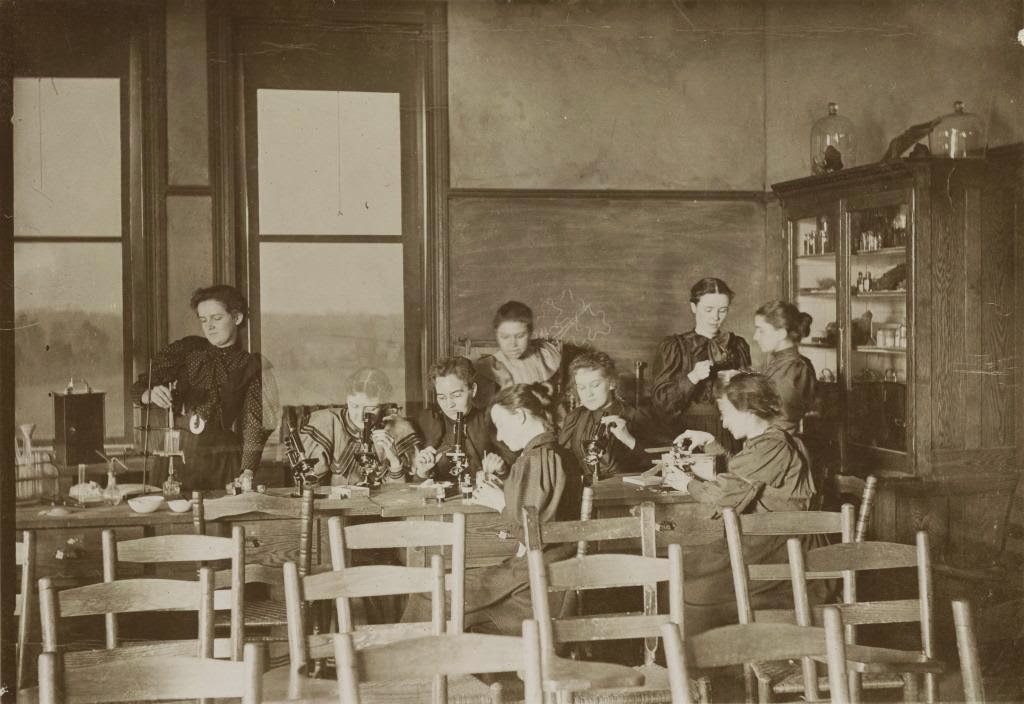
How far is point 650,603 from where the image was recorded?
3.05m

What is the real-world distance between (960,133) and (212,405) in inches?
158

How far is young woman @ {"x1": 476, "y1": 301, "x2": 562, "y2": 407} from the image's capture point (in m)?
5.17

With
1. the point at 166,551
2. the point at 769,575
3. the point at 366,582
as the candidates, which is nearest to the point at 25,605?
the point at 166,551

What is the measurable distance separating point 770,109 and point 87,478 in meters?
4.21

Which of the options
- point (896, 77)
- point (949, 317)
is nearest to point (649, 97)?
point (896, 77)

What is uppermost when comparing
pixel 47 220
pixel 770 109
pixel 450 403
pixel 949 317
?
pixel 770 109

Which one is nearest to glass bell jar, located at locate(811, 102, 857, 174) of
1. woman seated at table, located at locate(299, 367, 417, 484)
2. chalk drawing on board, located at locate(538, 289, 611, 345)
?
chalk drawing on board, located at locate(538, 289, 611, 345)

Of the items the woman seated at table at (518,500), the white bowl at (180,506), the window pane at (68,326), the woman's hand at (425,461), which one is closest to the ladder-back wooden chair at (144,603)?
the woman seated at table at (518,500)

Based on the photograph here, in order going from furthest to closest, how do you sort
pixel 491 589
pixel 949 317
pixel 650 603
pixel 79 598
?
pixel 949 317 → pixel 491 589 → pixel 650 603 → pixel 79 598

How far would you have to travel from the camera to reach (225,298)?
4980 mm

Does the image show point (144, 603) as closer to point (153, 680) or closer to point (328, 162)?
point (153, 680)

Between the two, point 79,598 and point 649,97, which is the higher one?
point 649,97

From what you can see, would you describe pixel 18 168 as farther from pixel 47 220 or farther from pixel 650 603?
pixel 650 603

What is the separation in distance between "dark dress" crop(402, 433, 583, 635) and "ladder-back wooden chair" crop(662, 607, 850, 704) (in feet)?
5.05
